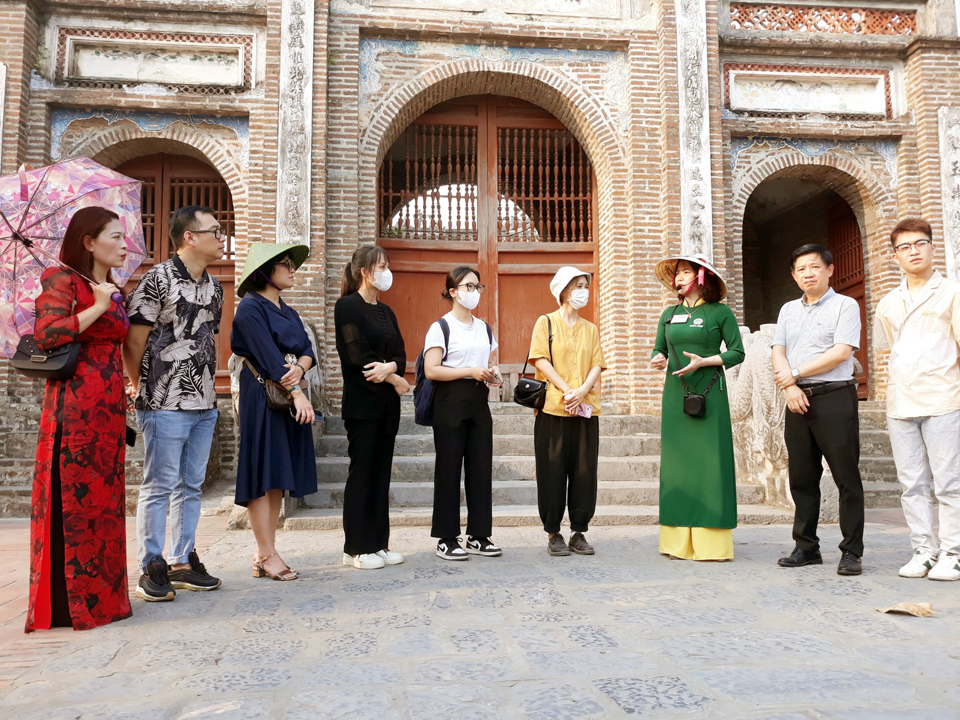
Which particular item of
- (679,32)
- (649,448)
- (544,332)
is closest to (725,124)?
(679,32)

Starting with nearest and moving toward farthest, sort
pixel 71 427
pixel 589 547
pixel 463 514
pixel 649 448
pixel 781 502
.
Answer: pixel 71 427
pixel 589 547
pixel 463 514
pixel 781 502
pixel 649 448

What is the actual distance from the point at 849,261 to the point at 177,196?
958 cm

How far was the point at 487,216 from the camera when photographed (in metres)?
9.87

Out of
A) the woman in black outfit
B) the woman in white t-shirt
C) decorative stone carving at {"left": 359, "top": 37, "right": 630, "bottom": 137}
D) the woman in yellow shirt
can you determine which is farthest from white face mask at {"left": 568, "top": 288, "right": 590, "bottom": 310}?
decorative stone carving at {"left": 359, "top": 37, "right": 630, "bottom": 137}

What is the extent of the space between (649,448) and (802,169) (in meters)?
4.81

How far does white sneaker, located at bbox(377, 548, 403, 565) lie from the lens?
4.45m

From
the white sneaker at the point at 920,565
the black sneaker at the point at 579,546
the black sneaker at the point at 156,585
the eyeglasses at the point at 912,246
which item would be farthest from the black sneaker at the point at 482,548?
the eyeglasses at the point at 912,246

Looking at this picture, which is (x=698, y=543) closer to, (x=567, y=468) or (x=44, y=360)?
(x=567, y=468)

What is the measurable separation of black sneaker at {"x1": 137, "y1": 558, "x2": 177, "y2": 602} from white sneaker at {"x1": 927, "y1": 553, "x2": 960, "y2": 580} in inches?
157

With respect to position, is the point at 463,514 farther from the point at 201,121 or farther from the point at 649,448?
the point at 201,121

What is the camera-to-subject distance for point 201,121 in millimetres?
8906

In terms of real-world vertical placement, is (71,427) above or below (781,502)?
above

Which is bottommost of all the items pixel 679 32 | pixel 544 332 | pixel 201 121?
pixel 544 332

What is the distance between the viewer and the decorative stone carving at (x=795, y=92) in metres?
9.55
